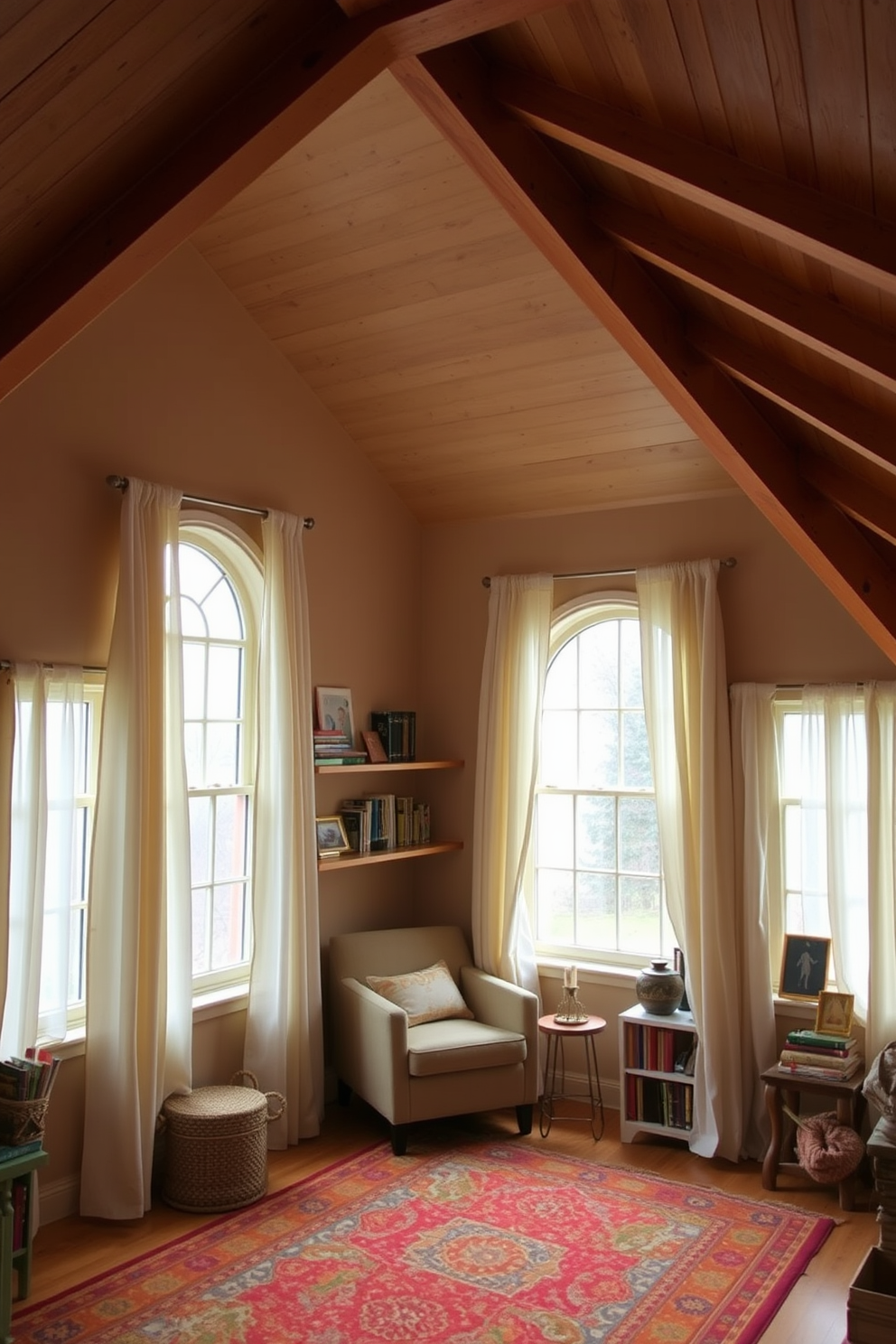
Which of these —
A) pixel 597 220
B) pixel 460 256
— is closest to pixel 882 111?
pixel 597 220

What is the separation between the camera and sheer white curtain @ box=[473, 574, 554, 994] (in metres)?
5.46

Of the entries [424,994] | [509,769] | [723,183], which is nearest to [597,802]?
[509,769]

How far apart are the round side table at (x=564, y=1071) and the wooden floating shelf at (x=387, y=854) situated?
98 centimetres

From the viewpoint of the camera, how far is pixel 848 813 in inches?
181

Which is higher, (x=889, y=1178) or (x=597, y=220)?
(x=597, y=220)

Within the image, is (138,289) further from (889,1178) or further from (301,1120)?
(889,1178)

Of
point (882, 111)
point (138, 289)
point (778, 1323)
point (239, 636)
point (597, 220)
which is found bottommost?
point (778, 1323)

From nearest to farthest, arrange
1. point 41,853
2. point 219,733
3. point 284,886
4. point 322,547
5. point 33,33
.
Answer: point 33,33, point 41,853, point 284,886, point 219,733, point 322,547

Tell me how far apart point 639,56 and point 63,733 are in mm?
2938

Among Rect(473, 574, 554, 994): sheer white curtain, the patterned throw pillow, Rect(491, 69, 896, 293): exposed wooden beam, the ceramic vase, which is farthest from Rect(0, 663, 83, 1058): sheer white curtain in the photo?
Rect(491, 69, 896, 293): exposed wooden beam

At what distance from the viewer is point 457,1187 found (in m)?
4.34

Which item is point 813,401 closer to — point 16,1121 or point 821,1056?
point 821,1056

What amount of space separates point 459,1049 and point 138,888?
1539 mm

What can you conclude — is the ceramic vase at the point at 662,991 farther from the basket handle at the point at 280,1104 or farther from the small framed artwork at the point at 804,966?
the basket handle at the point at 280,1104
